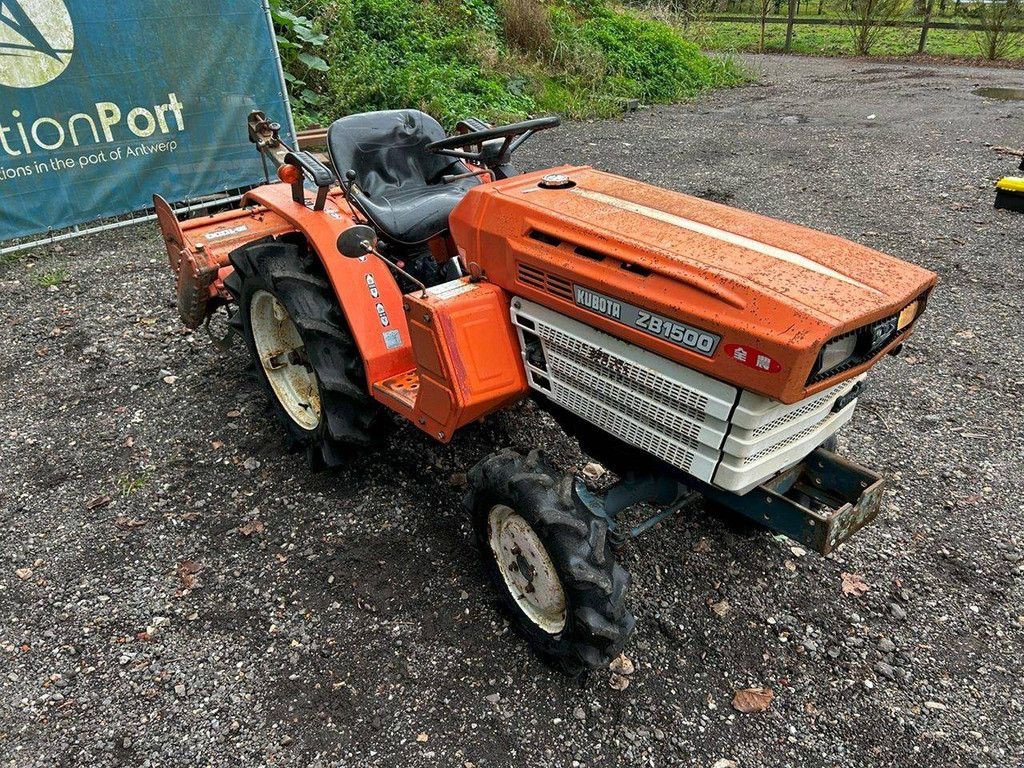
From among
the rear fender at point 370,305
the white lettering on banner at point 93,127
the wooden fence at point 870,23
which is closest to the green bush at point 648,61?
the wooden fence at point 870,23

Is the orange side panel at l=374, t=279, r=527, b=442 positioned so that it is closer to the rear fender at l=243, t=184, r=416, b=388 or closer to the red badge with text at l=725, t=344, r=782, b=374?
the rear fender at l=243, t=184, r=416, b=388

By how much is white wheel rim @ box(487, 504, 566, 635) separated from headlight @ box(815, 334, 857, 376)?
3.01ft

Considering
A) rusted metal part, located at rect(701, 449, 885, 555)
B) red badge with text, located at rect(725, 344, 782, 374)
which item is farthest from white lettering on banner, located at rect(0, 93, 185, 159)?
red badge with text, located at rect(725, 344, 782, 374)

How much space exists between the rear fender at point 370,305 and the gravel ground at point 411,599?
0.61m

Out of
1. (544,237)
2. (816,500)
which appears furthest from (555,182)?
(816,500)

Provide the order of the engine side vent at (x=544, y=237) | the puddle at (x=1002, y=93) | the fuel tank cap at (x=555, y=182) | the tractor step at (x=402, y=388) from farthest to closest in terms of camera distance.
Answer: the puddle at (x=1002, y=93) < the tractor step at (x=402, y=388) < the fuel tank cap at (x=555, y=182) < the engine side vent at (x=544, y=237)

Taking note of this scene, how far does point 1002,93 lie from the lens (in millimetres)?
11211

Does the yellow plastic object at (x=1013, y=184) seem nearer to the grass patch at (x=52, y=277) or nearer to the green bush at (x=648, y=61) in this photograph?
the green bush at (x=648, y=61)

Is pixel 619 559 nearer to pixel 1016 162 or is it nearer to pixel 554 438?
pixel 554 438

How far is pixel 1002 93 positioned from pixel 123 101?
1177cm

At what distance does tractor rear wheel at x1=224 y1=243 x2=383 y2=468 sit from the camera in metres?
2.84

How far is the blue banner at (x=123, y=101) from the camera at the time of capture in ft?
17.2

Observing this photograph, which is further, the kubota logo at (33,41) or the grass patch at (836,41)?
the grass patch at (836,41)

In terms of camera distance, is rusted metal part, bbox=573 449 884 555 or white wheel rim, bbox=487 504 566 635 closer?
rusted metal part, bbox=573 449 884 555
